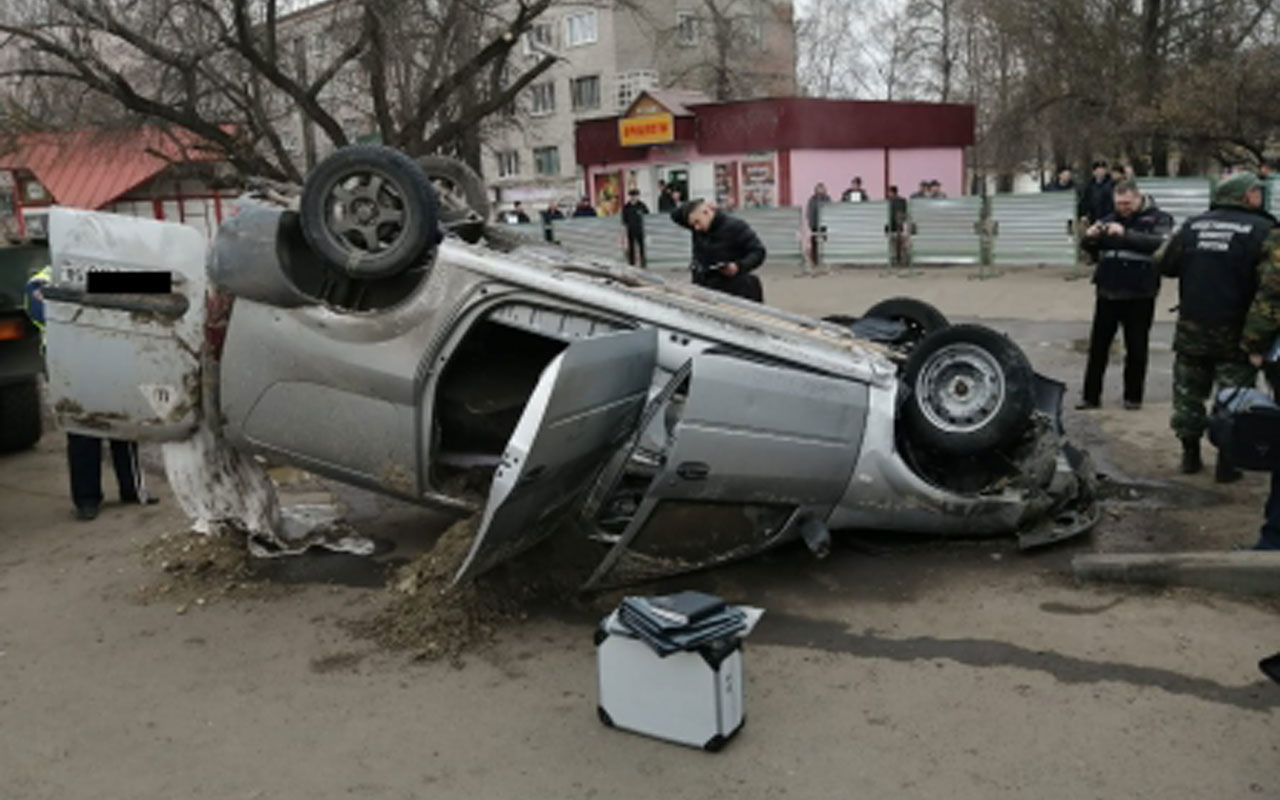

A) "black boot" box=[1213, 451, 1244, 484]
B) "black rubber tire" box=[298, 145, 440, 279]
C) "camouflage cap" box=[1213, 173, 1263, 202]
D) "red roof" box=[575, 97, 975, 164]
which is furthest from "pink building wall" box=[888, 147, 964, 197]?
"black rubber tire" box=[298, 145, 440, 279]

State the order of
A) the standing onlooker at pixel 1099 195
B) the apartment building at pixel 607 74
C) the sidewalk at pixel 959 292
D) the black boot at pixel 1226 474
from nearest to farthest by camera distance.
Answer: the black boot at pixel 1226 474, the sidewalk at pixel 959 292, the standing onlooker at pixel 1099 195, the apartment building at pixel 607 74

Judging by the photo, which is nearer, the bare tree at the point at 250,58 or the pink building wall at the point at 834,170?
the bare tree at the point at 250,58

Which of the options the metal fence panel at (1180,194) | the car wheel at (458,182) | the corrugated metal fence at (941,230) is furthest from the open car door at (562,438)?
the metal fence panel at (1180,194)

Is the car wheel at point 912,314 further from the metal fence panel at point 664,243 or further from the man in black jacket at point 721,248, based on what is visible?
the metal fence panel at point 664,243

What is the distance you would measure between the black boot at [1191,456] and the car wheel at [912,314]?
5.18 feet

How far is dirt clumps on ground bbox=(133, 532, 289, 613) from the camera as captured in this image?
5184 mm

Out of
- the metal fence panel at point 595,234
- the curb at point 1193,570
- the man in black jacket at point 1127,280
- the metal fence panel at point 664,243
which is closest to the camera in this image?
the curb at point 1193,570

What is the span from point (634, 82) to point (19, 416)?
4034cm

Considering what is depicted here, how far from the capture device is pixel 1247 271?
5824 millimetres

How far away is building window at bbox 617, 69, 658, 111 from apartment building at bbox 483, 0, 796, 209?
0.04 meters

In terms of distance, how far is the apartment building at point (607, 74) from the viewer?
1811 inches

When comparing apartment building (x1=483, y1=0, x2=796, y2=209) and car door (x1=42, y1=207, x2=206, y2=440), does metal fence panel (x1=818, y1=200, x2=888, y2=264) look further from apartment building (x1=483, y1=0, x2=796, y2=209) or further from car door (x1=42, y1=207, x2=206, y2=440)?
apartment building (x1=483, y1=0, x2=796, y2=209)

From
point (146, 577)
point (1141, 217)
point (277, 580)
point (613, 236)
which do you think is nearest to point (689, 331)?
point (277, 580)

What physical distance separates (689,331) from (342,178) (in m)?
1.62
